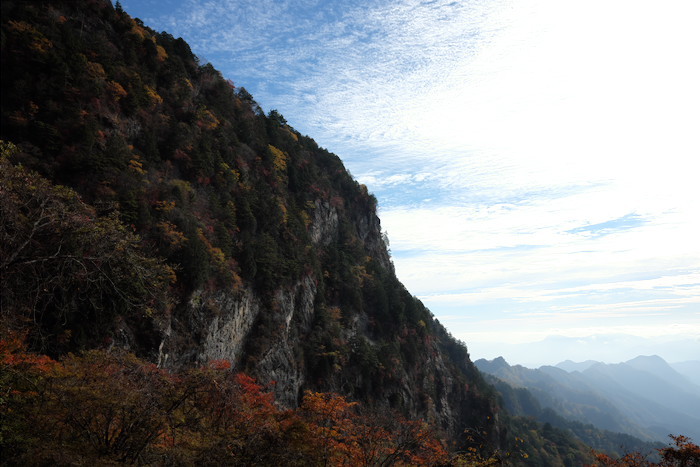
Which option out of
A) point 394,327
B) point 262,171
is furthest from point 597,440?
point 262,171

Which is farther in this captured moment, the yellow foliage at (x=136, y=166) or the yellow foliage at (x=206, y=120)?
A: the yellow foliage at (x=206, y=120)

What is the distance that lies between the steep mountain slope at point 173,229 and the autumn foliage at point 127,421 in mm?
1981

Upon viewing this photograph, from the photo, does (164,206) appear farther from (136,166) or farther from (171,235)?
(136,166)

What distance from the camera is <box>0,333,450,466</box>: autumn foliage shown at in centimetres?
750

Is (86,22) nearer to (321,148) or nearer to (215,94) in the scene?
(215,94)

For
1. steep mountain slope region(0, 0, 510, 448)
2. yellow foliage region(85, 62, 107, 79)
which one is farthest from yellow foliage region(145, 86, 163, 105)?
yellow foliage region(85, 62, 107, 79)

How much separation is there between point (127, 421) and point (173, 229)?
12.9 m

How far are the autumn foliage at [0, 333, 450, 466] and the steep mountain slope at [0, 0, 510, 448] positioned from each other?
198 cm

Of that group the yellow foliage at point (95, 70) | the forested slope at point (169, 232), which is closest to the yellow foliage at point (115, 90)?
the forested slope at point (169, 232)

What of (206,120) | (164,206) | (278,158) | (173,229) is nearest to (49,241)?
(173,229)

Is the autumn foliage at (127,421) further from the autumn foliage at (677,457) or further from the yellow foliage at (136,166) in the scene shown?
the autumn foliage at (677,457)

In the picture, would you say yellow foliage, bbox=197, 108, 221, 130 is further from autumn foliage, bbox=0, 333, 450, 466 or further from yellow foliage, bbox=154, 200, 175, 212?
autumn foliage, bbox=0, 333, 450, 466

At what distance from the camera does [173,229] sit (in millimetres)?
19812

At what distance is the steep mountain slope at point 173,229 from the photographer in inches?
407
